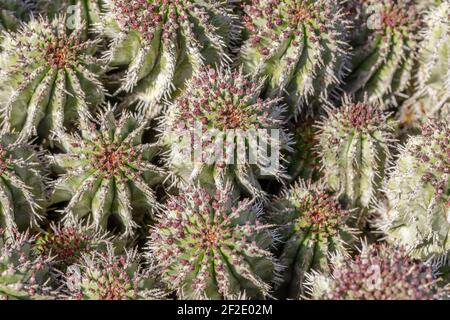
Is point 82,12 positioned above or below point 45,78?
above

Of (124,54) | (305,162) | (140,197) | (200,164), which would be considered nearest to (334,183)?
(305,162)

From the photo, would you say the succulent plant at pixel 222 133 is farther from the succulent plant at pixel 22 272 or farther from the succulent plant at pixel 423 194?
the succulent plant at pixel 22 272

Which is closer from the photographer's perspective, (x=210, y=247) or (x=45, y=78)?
(x=210, y=247)

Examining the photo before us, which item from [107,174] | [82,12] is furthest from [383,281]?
[82,12]

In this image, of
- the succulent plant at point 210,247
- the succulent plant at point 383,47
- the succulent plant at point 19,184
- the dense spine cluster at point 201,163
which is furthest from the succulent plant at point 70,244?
the succulent plant at point 383,47

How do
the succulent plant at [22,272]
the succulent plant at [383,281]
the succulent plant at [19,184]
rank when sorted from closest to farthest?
the succulent plant at [383,281]
the succulent plant at [22,272]
the succulent plant at [19,184]

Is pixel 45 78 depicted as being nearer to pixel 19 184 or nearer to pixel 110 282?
pixel 19 184
